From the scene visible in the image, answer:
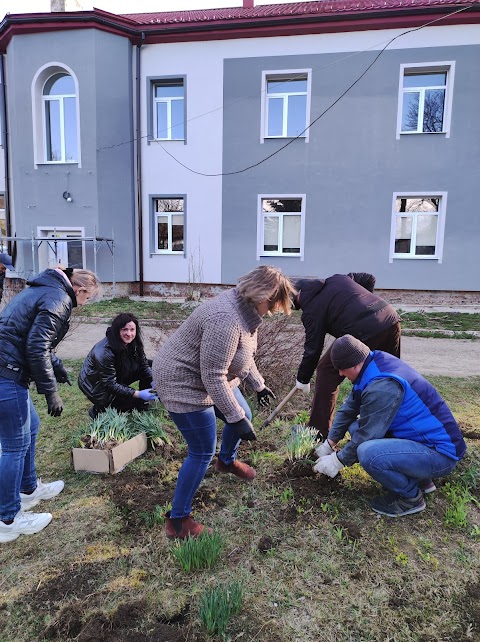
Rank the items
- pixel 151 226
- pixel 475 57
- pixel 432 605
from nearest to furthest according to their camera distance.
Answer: pixel 432 605, pixel 475 57, pixel 151 226

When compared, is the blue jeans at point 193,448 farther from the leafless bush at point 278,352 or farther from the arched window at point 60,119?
the arched window at point 60,119

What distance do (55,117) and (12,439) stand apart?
43.7ft

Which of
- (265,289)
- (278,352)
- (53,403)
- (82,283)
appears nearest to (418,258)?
(278,352)

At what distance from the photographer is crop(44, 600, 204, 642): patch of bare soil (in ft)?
6.13

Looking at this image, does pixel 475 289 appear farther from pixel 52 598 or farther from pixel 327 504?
pixel 52 598

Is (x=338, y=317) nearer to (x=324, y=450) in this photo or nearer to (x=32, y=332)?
(x=324, y=450)

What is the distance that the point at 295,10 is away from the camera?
1327cm

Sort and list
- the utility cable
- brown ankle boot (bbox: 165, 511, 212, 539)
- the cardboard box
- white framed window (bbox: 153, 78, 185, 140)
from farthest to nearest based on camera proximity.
→ white framed window (bbox: 153, 78, 185, 140) < the utility cable < the cardboard box < brown ankle boot (bbox: 165, 511, 212, 539)

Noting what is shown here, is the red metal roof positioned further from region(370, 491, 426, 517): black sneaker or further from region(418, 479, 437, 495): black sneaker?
region(370, 491, 426, 517): black sneaker

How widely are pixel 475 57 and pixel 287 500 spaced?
12862mm

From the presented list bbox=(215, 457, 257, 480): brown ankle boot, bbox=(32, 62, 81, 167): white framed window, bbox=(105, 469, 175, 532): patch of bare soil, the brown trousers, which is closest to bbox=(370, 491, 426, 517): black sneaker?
bbox=(215, 457, 257, 480): brown ankle boot

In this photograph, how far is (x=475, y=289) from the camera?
12172mm

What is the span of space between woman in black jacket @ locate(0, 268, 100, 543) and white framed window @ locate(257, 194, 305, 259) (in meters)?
10.6

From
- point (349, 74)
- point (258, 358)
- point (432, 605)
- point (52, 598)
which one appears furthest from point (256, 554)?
point (349, 74)
